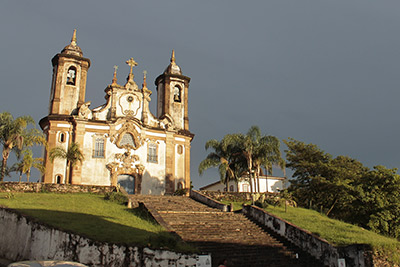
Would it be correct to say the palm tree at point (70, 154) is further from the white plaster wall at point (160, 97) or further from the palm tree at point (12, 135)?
the white plaster wall at point (160, 97)

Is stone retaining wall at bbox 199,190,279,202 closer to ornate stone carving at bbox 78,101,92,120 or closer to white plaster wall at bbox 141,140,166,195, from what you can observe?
white plaster wall at bbox 141,140,166,195

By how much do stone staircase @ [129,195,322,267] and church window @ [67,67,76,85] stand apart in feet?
59.4

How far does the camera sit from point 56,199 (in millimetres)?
19297

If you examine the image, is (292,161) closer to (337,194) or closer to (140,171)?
(337,194)

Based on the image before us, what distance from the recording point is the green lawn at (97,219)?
1161 centimetres

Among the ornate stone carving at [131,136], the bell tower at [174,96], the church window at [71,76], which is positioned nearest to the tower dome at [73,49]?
the church window at [71,76]

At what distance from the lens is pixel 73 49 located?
108ft

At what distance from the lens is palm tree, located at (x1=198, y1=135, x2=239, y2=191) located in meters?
30.0

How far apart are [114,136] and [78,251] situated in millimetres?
18962

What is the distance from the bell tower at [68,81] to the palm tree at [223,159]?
11.3 meters

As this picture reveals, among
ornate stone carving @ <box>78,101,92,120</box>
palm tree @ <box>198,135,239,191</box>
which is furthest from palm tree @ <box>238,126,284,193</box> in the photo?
ornate stone carving @ <box>78,101,92,120</box>

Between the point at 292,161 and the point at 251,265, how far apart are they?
49.8 feet

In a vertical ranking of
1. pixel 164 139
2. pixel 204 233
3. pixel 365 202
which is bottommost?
pixel 204 233

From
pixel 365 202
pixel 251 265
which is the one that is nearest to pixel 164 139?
pixel 365 202
